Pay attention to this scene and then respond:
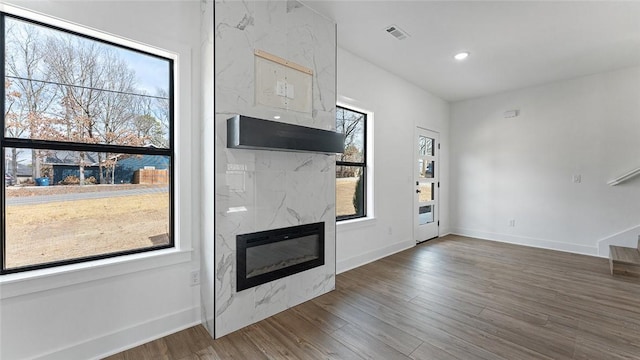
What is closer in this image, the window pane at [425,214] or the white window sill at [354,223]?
the white window sill at [354,223]

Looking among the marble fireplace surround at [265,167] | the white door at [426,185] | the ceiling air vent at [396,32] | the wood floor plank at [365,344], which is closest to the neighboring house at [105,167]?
the marble fireplace surround at [265,167]

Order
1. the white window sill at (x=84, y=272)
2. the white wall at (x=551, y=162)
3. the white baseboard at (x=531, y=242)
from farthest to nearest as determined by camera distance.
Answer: the white baseboard at (x=531, y=242), the white wall at (x=551, y=162), the white window sill at (x=84, y=272)

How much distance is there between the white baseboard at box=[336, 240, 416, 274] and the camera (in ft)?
12.0

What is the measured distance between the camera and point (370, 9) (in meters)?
2.77

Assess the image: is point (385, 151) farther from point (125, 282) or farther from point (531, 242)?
point (125, 282)

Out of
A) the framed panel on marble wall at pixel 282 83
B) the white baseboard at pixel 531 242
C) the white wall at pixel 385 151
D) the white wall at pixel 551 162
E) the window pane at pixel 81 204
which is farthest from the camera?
the white baseboard at pixel 531 242

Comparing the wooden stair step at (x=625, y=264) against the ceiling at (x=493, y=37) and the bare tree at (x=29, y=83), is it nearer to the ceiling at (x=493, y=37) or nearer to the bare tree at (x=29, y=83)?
the ceiling at (x=493, y=37)

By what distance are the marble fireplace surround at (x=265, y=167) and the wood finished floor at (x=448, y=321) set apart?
24 centimetres

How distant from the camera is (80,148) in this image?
1.96 metres

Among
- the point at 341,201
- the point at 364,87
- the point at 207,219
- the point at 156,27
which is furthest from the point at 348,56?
the point at 207,219

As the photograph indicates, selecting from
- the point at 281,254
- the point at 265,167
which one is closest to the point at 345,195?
the point at 281,254

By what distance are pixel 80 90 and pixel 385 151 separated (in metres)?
3.73

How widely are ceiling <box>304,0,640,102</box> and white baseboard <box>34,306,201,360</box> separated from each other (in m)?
3.26

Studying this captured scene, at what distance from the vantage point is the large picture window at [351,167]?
380 cm
